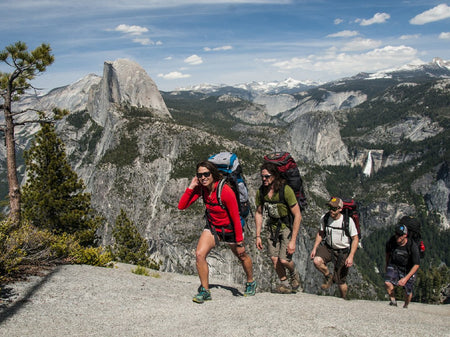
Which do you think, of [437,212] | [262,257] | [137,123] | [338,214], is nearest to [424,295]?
[262,257]

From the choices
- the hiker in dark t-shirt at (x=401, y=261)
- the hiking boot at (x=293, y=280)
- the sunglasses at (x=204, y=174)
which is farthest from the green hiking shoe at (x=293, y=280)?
the sunglasses at (x=204, y=174)

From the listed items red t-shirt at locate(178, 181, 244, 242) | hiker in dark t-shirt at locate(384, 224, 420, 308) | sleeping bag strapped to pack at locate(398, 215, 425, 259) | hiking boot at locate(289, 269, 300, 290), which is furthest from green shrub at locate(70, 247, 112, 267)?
sleeping bag strapped to pack at locate(398, 215, 425, 259)

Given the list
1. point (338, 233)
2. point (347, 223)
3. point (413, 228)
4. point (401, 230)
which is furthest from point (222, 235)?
point (413, 228)

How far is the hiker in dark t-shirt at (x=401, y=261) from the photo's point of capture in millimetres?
8203

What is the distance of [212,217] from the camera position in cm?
661

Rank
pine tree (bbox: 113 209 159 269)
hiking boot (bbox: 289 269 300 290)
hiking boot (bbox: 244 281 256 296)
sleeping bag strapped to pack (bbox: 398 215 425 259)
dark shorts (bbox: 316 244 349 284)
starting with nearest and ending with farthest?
hiking boot (bbox: 244 281 256 296) < dark shorts (bbox: 316 244 349 284) < hiking boot (bbox: 289 269 300 290) < sleeping bag strapped to pack (bbox: 398 215 425 259) < pine tree (bbox: 113 209 159 269)

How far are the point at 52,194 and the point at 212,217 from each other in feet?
50.4

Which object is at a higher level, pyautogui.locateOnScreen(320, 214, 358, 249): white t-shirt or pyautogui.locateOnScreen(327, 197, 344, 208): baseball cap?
pyautogui.locateOnScreen(327, 197, 344, 208): baseball cap

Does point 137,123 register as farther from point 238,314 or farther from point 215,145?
point 238,314

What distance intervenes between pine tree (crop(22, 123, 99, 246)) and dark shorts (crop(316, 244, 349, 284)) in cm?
1467

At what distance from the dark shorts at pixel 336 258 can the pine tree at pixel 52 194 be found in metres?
14.7

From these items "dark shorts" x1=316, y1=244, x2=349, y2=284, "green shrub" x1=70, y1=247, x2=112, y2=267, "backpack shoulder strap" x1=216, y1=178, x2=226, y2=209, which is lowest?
"green shrub" x1=70, y1=247, x2=112, y2=267

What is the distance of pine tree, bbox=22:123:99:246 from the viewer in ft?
59.5

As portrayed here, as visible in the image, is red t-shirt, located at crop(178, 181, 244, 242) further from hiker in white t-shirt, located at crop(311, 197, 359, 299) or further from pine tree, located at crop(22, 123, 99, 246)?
pine tree, located at crop(22, 123, 99, 246)
